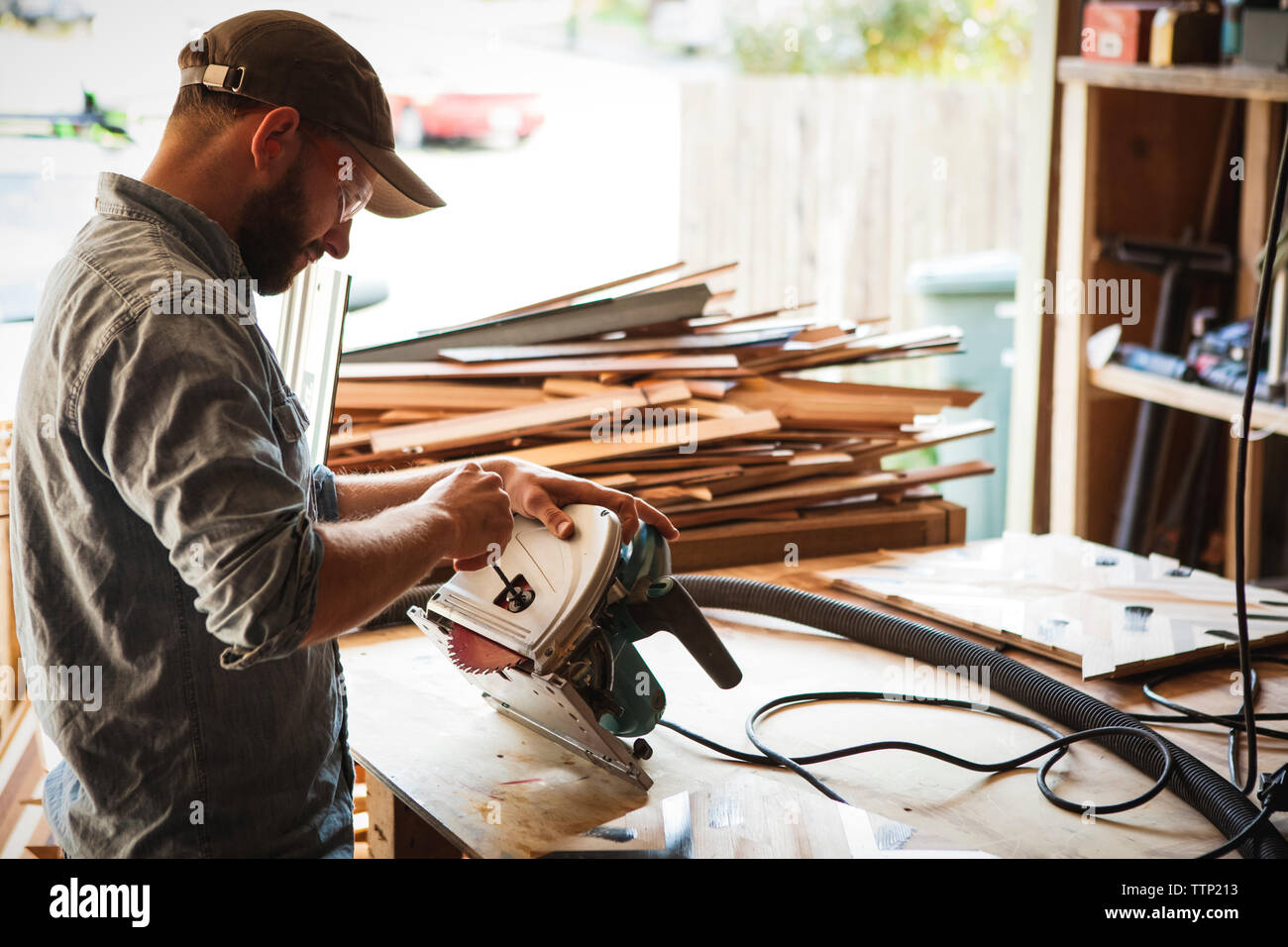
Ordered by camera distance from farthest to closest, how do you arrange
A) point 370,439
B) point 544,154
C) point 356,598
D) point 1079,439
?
point 544,154, point 1079,439, point 370,439, point 356,598

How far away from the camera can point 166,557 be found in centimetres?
125

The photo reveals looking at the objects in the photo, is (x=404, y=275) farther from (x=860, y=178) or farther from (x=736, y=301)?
(x=860, y=178)

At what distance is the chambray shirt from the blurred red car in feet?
18.4

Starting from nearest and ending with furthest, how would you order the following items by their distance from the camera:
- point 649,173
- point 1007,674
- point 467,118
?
1. point 1007,674
2. point 467,118
3. point 649,173

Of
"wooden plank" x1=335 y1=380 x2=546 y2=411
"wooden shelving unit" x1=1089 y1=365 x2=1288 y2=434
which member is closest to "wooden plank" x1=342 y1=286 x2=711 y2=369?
"wooden plank" x1=335 y1=380 x2=546 y2=411

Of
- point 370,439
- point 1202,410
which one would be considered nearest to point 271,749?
point 370,439

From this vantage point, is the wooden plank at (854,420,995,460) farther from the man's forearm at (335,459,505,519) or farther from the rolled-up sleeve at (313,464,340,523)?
the rolled-up sleeve at (313,464,340,523)

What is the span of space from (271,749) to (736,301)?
5.72m

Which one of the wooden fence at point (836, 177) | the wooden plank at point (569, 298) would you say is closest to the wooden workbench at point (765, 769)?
the wooden plank at point (569, 298)

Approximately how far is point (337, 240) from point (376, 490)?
0.43 m

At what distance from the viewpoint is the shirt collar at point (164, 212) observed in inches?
50.8

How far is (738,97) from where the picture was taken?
6.61 meters

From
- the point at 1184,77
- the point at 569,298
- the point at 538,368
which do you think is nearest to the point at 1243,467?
the point at 538,368

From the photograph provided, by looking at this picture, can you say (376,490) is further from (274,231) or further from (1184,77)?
(1184,77)
